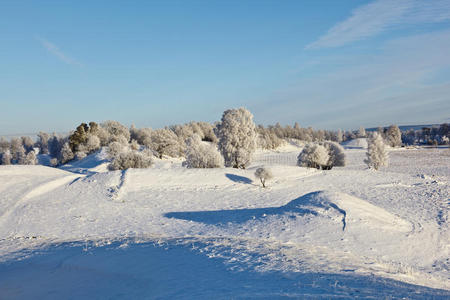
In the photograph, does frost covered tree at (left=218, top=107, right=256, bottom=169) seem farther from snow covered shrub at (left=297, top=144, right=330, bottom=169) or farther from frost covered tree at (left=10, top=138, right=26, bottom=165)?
frost covered tree at (left=10, top=138, right=26, bottom=165)

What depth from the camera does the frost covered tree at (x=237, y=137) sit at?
3828cm

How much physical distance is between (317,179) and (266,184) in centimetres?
657

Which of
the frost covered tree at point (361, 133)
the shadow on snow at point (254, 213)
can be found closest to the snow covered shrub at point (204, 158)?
the shadow on snow at point (254, 213)

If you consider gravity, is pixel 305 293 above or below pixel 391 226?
above

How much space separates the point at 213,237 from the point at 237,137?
25418 mm

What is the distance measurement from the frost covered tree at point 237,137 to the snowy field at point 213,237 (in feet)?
24.9

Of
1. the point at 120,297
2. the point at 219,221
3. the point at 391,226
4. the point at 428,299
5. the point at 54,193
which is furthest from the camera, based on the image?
the point at 54,193

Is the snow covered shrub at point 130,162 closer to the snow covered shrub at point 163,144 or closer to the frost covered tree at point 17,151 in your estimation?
the snow covered shrub at point 163,144

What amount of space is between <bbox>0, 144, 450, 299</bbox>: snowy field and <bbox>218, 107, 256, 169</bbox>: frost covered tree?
7.60 meters

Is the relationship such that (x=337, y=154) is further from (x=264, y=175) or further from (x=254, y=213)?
(x=254, y=213)

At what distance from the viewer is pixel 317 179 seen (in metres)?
32.7

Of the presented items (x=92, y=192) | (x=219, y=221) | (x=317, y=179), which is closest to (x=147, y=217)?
(x=219, y=221)

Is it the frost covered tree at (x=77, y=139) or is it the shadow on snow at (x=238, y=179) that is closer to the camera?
the shadow on snow at (x=238, y=179)

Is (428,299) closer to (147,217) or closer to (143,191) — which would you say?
(147,217)
